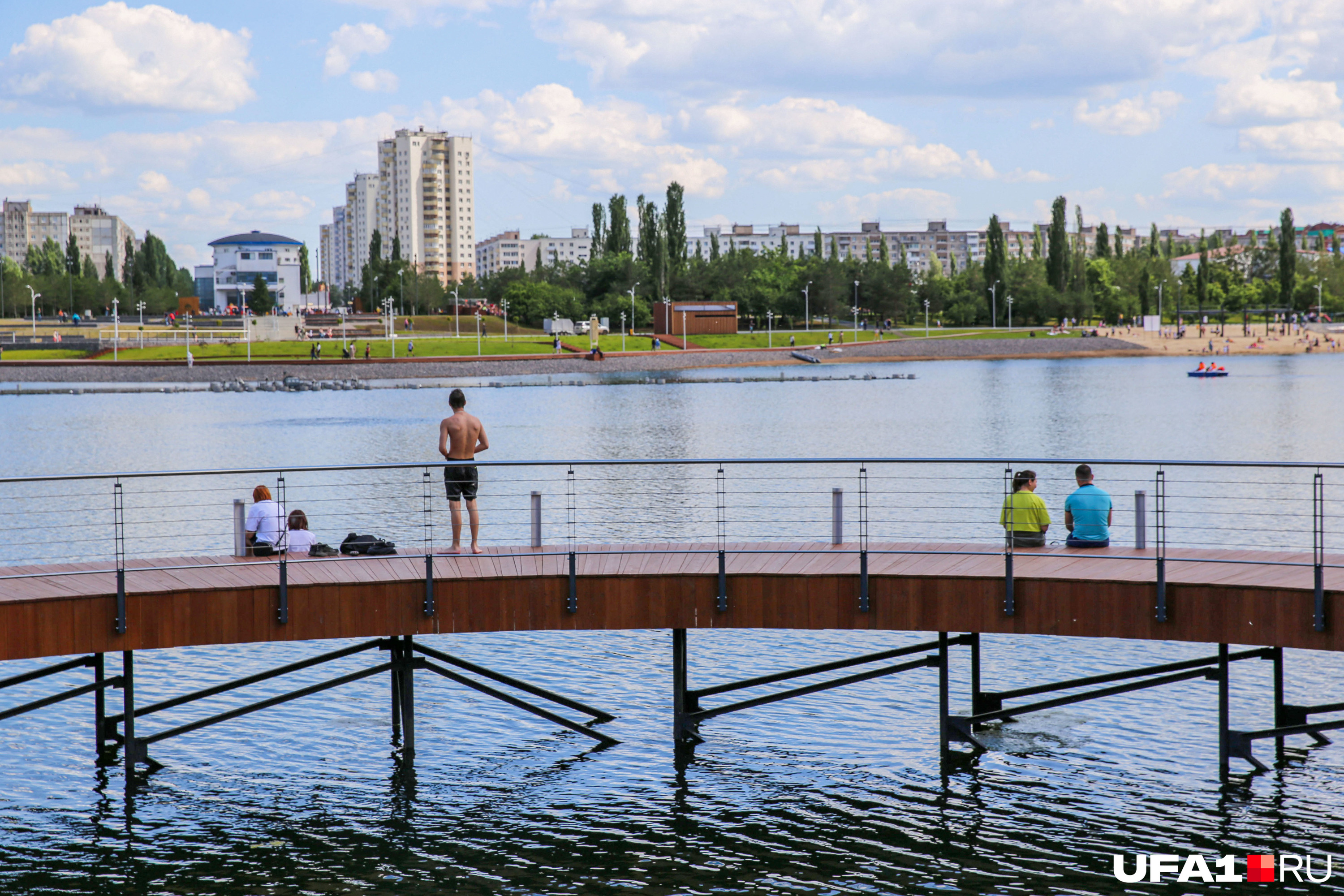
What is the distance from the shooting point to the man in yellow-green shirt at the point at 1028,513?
1367cm

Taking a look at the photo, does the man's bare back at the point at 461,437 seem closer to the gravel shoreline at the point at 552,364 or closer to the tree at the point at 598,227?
the gravel shoreline at the point at 552,364

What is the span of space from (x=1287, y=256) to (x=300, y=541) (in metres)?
163

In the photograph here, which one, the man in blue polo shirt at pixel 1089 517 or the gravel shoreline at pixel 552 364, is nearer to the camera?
the man in blue polo shirt at pixel 1089 517

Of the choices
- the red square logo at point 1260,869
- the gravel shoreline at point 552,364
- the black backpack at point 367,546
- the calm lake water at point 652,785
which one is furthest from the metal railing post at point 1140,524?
the gravel shoreline at point 552,364

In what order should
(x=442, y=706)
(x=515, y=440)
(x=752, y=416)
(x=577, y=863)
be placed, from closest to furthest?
1. (x=577, y=863)
2. (x=442, y=706)
3. (x=515, y=440)
4. (x=752, y=416)

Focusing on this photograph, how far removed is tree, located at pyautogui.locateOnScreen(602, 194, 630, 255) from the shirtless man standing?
5989 inches

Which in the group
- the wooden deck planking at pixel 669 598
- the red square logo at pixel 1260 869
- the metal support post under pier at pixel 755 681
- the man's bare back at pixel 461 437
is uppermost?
the man's bare back at pixel 461 437

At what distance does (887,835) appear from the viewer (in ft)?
41.5

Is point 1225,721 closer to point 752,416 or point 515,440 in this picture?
point 515,440

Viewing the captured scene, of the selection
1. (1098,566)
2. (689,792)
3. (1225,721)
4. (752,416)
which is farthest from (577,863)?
(752,416)

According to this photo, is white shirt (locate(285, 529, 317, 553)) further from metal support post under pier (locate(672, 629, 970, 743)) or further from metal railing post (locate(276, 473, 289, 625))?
metal support post under pier (locate(672, 629, 970, 743))

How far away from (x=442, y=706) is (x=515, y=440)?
40387 mm

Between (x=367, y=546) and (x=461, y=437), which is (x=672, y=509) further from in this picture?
(x=367, y=546)

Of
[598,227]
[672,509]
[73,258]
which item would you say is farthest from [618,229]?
[672,509]
